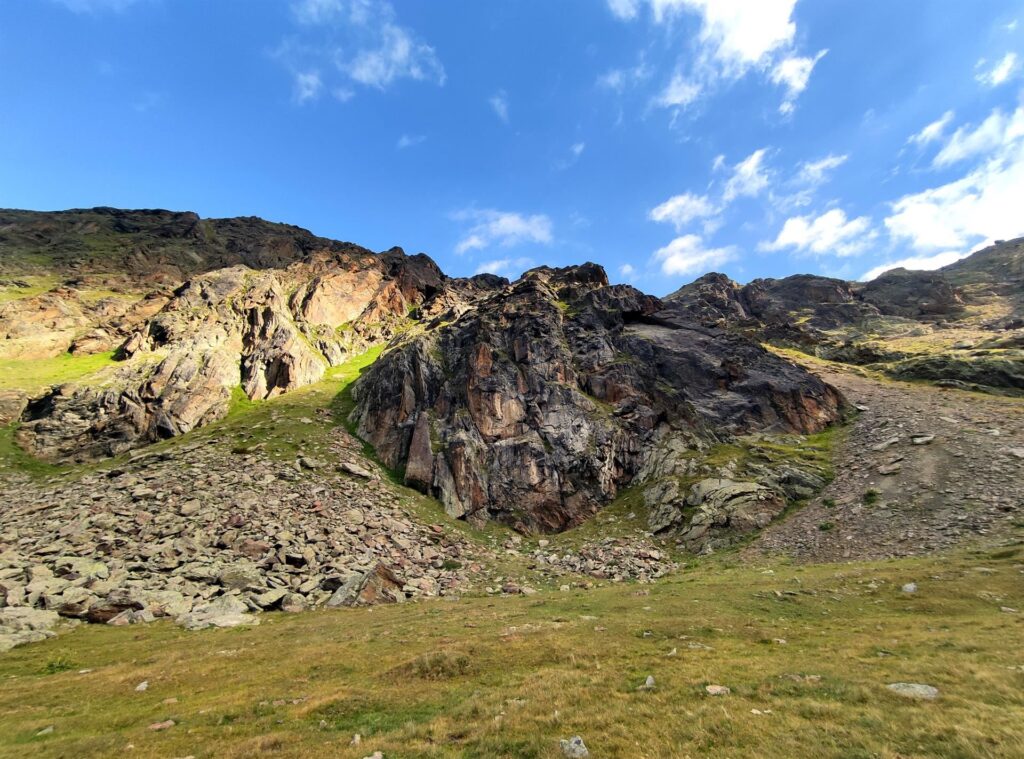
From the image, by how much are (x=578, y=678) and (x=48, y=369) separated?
103 metres

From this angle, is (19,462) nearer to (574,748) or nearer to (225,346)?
(225,346)

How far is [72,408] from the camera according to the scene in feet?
211

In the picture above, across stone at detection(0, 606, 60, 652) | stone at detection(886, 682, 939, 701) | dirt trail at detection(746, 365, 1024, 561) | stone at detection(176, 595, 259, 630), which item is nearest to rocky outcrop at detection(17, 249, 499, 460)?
stone at detection(0, 606, 60, 652)

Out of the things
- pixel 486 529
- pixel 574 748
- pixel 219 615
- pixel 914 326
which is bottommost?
pixel 486 529

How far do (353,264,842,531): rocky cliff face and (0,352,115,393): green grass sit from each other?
4599 cm

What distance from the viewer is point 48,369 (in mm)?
74750

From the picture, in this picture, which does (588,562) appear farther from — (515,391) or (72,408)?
(72,408)

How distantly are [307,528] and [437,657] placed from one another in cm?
2952

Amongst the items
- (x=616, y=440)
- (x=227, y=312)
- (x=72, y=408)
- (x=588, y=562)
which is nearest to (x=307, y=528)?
(x=588, y=562)

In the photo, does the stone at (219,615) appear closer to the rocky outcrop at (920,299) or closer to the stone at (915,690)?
the stone at (915,690)

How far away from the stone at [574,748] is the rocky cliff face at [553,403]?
4739cm

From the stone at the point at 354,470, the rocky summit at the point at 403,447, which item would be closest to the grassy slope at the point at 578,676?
the rocky summit at the point at 403,447

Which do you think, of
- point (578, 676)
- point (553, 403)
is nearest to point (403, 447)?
point (553, 403)

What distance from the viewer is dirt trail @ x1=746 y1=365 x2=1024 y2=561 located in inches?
1453
